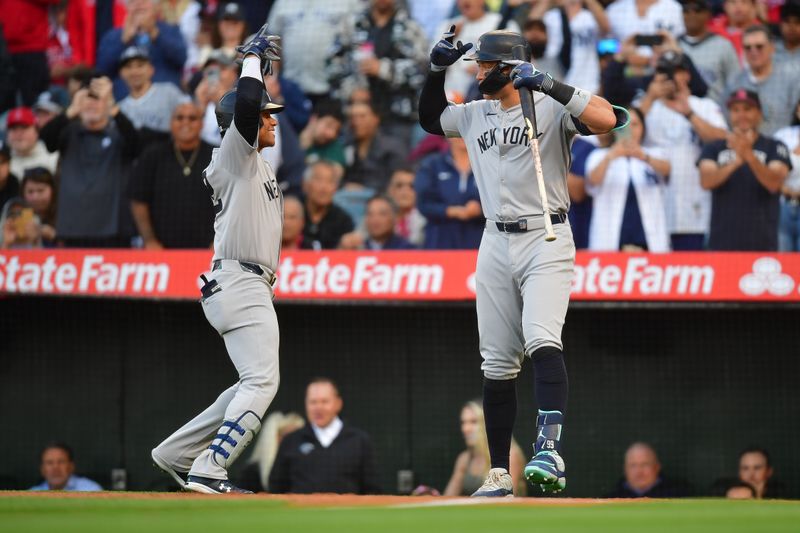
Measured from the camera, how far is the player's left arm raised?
5434 millimetres

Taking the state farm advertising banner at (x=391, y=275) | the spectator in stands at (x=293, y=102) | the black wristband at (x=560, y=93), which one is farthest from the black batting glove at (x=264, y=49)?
the spectator in stands at (x=293, y=102)

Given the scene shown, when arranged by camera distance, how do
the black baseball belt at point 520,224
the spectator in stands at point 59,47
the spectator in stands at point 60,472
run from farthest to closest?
the spectator in stands at point 59,47 < the spectator in stands at point 60,472 < the black baseball belt at point 520,224

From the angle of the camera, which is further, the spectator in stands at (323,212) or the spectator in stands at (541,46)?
the spectator in stands at (541,46)

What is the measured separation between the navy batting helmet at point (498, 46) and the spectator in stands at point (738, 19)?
439 cm

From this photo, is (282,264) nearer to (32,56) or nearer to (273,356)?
(273,356)

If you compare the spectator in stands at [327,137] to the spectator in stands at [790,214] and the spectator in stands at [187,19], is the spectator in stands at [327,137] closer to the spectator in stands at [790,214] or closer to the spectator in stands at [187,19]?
the spectator in stands at [187,19]

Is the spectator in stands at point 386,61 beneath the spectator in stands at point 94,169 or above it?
above

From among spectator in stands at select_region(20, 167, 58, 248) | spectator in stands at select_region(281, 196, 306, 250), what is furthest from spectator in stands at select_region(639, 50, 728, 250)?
spectator in stands at select_region(20, 167, 58, 248)

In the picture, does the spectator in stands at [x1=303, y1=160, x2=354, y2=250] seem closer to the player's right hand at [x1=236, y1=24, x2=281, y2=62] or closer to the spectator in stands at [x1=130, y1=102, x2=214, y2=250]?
the spectator in stands at [x1=130, y1=102, x2=214, y2=250]

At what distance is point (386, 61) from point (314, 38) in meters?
0.73

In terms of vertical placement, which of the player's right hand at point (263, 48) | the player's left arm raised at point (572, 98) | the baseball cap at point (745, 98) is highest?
the baseball cap at point (745, 98)

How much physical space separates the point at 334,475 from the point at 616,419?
2.07 m

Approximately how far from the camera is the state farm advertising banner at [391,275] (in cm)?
820

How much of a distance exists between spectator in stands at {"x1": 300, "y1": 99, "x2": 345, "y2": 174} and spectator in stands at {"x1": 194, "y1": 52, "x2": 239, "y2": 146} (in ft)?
1.25
